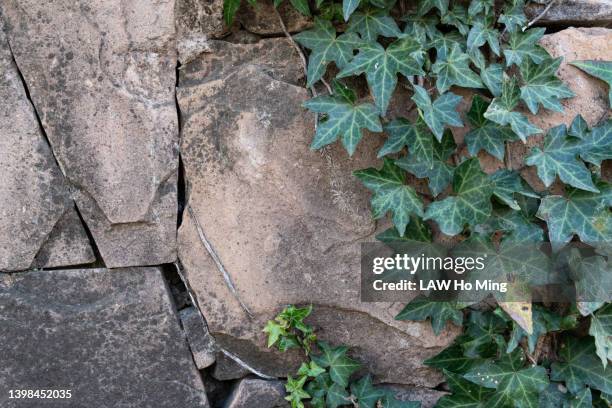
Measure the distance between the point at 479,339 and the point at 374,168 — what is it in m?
0.48

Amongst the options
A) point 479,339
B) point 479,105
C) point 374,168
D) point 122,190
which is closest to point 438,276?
point 479,339

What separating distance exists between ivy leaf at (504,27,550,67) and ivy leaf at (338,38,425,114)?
229 millimetres

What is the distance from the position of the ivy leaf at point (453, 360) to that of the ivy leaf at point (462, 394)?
0.08 feet

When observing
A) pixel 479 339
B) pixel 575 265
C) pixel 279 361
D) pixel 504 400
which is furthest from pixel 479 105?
pixel 279 361

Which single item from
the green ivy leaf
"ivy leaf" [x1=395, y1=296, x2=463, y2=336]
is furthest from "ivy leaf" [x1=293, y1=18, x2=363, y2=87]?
"ivy leaf" [x1=395, y1=296, x2=463, y2=336]

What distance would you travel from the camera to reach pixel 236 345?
1.61 meters

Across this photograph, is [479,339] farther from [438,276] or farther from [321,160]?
[321,160]

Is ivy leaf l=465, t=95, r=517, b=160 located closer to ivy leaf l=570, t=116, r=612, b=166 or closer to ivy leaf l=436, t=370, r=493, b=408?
ivy leaf l=570, t=116, r=612, b=166

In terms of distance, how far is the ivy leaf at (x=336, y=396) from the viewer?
1565 mm

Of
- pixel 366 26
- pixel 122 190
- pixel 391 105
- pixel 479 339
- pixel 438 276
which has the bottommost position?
pixel 479 339

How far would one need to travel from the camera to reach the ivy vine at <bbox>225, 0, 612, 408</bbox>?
141 cm

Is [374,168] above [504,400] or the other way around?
above

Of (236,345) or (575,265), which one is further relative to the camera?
(236,345)

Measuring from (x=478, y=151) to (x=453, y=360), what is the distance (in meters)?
0.51
